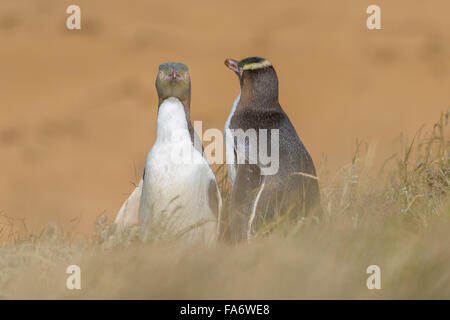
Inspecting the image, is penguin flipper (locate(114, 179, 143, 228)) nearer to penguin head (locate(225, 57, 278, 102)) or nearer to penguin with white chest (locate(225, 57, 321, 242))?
penguin with white chest (locate(225, 57, 321, 242))

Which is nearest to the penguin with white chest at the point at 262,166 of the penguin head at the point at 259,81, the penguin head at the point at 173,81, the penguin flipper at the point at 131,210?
the penguin head at the point at 259,81

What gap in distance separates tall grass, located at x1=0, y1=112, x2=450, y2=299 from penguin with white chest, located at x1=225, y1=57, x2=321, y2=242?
158 millimetres

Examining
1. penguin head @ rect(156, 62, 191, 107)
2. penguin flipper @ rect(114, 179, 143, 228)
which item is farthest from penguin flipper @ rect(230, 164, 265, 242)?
penguin flipper @ rect(114, 179, 143, 228)

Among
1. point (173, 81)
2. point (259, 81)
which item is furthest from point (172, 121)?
point (259, 81)

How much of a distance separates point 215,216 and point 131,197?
0.56 meters

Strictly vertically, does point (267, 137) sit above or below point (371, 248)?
above

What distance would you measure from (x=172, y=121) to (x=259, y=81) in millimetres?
537

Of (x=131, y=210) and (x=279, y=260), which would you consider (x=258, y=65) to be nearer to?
(x=131, y=210)

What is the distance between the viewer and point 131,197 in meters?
4.09

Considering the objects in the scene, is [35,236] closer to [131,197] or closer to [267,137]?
[131,197]

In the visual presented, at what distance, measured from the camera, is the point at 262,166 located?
3.75 metres

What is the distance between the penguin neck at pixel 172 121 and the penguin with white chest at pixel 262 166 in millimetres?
247

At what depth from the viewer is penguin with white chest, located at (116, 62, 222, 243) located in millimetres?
3688
